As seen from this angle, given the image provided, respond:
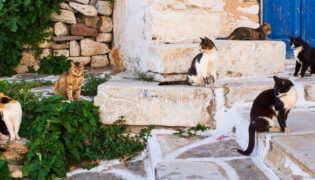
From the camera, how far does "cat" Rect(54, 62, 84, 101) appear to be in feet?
12.3

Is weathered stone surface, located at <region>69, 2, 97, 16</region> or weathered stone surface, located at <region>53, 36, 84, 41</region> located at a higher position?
weathered stone surface, located at <region>69, 2, 97, 16</region>

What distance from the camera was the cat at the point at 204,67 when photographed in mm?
3207

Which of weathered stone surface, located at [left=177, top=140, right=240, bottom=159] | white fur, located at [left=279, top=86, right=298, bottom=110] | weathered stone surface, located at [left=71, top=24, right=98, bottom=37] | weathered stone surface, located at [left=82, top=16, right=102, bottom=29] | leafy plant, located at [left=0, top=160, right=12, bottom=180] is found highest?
weathered stone surface, located at [left=82, top=16, right=102, bottom=29]

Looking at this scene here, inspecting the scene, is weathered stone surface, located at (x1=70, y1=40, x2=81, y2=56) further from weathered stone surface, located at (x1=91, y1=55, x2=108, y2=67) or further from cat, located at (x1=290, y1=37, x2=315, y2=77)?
cat, located at (x1=290, y1=37, x2=315, y2=77)

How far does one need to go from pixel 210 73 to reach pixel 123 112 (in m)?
1.02

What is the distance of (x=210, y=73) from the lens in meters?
3.31

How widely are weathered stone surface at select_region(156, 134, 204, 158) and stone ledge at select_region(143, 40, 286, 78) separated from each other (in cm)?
85

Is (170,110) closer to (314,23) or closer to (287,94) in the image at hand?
(287,94)

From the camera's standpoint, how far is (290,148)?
2.12m

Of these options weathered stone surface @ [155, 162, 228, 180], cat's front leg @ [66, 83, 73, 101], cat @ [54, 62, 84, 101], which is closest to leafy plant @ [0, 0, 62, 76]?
cat @ [54, 62, 84, 101]

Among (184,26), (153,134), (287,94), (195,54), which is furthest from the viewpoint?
(184,26)

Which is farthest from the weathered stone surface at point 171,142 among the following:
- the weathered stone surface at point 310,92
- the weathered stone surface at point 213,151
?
the weathered stone surface at point 310,92

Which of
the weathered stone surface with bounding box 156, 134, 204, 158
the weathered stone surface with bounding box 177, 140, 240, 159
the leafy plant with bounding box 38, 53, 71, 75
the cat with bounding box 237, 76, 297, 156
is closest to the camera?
the cat with bounding box 237, 76, 297, 156

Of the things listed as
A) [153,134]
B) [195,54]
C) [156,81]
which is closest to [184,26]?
[195,54]
